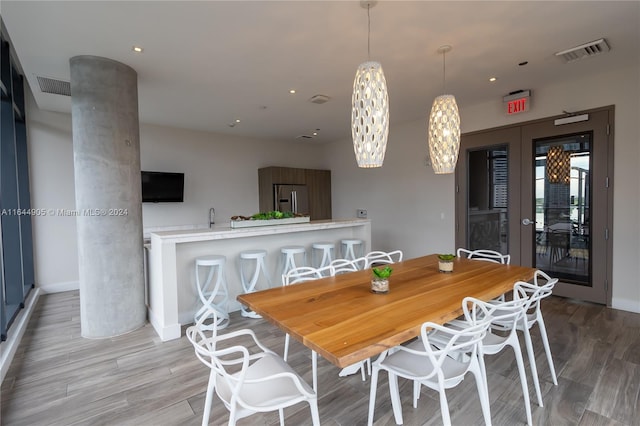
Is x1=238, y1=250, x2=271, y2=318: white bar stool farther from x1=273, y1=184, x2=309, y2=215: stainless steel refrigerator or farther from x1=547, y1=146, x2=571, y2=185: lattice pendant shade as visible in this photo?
x1=547, y1=146, x2=571, y2=185: lattice pendant shade

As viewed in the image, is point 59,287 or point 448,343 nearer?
point 448,343

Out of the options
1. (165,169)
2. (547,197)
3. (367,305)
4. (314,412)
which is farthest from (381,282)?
(165,169)

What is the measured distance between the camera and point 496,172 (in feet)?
15.6

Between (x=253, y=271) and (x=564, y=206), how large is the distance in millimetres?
4193

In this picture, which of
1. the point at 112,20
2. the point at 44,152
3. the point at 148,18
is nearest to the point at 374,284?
the point at 148,18

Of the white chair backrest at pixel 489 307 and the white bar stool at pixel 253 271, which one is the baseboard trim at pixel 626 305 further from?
the white bar stool at pixel 253 271

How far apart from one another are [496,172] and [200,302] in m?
4.56

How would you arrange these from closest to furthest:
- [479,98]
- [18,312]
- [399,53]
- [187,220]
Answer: [399,53]
[18,312]
[479,98]
[187,220]

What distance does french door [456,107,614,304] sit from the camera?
3.84 meters

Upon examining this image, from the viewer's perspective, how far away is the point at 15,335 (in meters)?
3.08

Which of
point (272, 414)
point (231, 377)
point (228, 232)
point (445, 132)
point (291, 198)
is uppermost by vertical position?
point (445, 132)

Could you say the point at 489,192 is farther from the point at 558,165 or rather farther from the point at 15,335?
the point at 15,335

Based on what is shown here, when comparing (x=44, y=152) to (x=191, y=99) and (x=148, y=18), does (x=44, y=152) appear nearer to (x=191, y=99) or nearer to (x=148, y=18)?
(x=191, y=99)

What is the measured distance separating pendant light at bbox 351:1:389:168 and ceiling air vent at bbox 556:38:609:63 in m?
2.46
